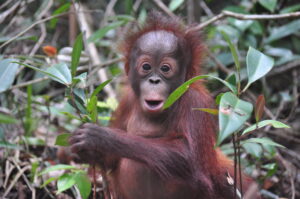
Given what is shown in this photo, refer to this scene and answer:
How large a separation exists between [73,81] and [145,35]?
3.58ft

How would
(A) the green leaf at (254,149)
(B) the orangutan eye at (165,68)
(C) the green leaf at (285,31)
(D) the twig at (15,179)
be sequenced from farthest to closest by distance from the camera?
(C) the green leaf at (285,31) → (A) the green leaf at (254,149) → (D) the twig at (15,179) → (B) the orangutan eye at (165,68)

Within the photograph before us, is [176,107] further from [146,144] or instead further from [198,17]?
[198,17]

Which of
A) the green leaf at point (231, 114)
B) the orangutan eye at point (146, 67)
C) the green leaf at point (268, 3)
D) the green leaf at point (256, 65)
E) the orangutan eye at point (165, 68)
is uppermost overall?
the green leaf at point (268, 3)

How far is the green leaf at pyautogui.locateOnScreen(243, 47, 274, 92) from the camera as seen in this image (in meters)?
2.30

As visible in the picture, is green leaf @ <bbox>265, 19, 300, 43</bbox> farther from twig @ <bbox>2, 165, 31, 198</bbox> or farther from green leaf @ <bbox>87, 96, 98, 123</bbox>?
green leaf @ <bbox>87, 96, 98, 123</bbox>

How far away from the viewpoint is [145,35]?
3.46m

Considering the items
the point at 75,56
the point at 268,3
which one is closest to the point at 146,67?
the point at 75,56

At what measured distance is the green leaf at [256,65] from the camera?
2302mm

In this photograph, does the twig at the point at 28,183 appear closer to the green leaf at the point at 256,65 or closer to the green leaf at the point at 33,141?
the green leaf at the point at 33,141

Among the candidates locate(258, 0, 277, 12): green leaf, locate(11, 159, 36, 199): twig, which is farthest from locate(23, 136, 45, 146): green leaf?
locate(258, 0, 277, 12): green leaf

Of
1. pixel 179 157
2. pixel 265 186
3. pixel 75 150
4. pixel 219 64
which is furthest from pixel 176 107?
pixel 219 64

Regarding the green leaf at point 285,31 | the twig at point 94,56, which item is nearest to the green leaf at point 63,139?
the twig at point 94,56

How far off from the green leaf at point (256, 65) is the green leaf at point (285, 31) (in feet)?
10.3

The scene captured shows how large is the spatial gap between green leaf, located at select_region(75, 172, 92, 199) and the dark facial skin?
2.01 feet
